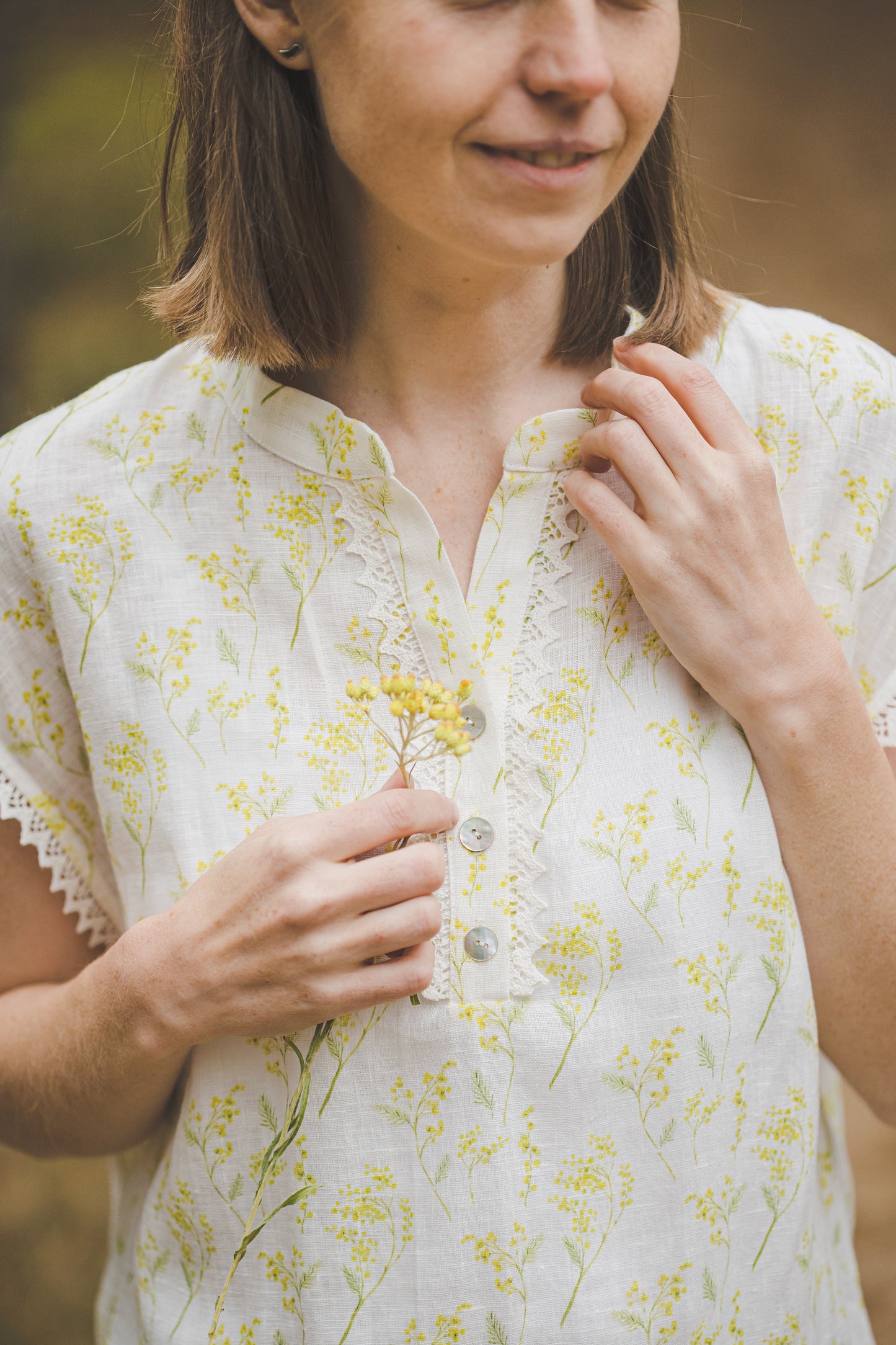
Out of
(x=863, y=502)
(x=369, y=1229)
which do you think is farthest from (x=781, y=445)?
(x=369, y=1229)

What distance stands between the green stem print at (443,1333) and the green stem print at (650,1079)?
203 mm

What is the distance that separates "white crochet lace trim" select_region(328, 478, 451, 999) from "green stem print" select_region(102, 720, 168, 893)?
221 mm

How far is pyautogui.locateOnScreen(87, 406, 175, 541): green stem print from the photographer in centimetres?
100

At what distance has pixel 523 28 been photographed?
2.42 feet

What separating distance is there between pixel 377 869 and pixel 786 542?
413 millimetres

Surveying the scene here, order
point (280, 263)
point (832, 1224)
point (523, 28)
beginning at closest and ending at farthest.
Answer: point (523, 28), point (280, 263), point (832, 1224)

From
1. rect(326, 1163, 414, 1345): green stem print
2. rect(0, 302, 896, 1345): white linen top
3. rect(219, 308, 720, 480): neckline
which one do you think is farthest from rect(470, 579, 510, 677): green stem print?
rect(326, 1163, 414, 1345): green stem print

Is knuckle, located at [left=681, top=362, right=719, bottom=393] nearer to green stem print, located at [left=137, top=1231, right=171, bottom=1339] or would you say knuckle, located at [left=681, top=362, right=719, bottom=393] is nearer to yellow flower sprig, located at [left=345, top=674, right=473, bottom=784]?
yellow flower sprig, located at [left=345, top=674, right=473, bottom=784]

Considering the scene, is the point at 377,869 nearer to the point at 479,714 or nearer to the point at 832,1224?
the point at 479,714

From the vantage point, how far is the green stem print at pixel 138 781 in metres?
0.94

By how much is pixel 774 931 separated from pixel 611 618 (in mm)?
289

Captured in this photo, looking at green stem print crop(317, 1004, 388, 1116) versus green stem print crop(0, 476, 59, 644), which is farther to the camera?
green stem print crop(0, 476, 59, 644)

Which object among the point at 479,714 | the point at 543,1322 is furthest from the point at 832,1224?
the point at 479,714

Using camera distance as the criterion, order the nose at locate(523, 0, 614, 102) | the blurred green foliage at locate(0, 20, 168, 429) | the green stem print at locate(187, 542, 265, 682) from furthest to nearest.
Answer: the blurred green foliage at locate(0, 20, 168, 429)
the green stem print at locate(187, 542, 265, 682)
the nose at locate(523, 0, 614, 102)
